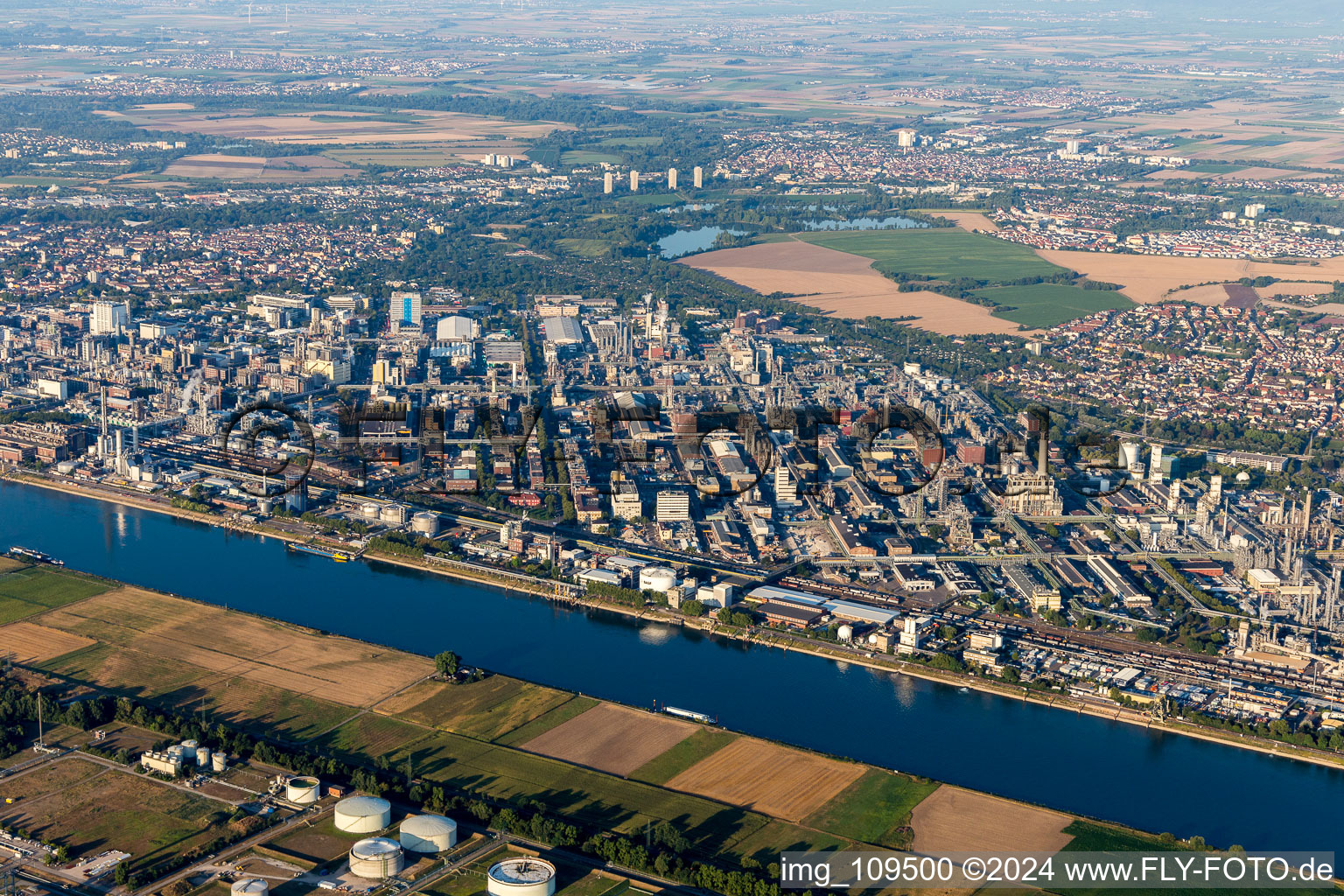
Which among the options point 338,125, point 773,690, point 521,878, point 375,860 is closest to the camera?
point 521,878

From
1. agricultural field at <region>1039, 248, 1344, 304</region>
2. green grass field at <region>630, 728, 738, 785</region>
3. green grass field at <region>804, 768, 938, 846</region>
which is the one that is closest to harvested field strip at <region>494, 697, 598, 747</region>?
green grass field at <region>630, 728, 738, 785</region>

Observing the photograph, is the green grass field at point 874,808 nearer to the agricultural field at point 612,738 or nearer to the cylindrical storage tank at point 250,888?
the agricultural field at point 612,738

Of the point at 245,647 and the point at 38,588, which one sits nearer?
the point at 245,647

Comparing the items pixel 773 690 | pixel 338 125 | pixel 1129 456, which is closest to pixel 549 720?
pixel 773 690

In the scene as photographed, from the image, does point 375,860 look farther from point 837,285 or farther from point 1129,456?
point 837,285

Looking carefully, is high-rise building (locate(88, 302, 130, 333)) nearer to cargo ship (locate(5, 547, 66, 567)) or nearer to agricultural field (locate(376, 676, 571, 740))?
cargo ship (locate(5, 547, 66, 567))

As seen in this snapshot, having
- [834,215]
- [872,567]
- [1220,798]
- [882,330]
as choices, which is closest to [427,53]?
[834,215]

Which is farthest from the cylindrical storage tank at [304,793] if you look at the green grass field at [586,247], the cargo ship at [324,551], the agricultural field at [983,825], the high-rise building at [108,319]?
the green grass field at [586,247]
